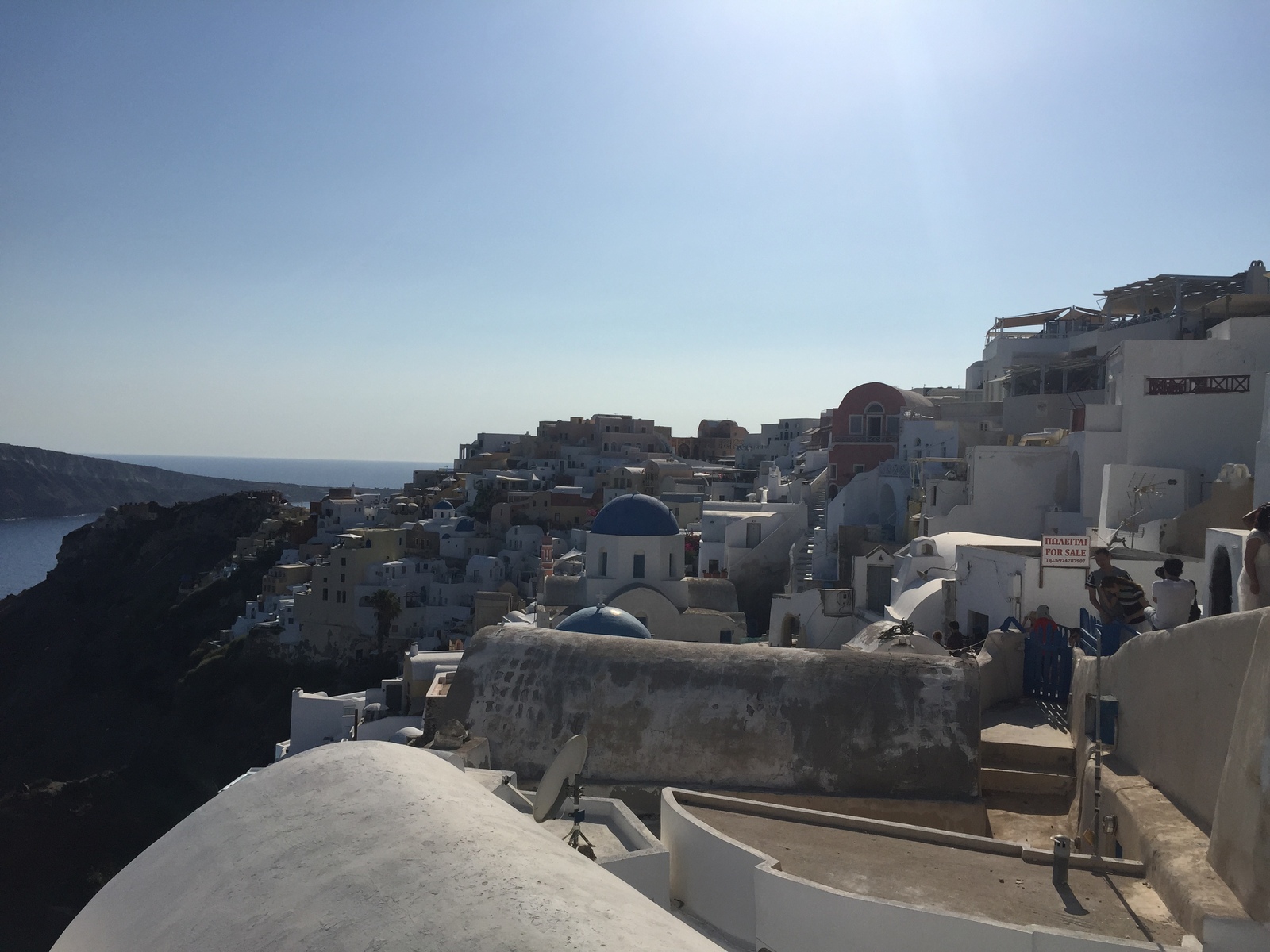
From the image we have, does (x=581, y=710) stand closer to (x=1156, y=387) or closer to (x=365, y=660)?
(x=1156, y=387)

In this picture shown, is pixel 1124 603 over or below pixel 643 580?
over

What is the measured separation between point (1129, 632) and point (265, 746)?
36.2 m

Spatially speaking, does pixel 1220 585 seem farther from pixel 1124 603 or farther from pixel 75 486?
pixel 75 486

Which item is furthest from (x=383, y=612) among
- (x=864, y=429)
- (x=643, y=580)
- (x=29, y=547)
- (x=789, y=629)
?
(x=29, y=547)

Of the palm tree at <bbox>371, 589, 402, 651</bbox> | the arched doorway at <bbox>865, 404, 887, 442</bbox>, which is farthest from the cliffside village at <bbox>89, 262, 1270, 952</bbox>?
the palm tree at <bbox>371, 589, 402, 651</bbox>

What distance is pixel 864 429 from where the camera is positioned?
107 feet

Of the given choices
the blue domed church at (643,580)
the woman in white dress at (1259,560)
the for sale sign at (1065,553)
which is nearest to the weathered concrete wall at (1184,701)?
the woman in white dress at (1259,560)

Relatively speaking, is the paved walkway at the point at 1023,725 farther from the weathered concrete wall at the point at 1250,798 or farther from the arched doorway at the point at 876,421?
the arched doorway at the point at 876,421

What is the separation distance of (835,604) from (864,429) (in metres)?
14.3

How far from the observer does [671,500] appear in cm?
4434

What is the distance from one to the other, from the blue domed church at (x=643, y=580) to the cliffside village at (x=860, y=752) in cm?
8

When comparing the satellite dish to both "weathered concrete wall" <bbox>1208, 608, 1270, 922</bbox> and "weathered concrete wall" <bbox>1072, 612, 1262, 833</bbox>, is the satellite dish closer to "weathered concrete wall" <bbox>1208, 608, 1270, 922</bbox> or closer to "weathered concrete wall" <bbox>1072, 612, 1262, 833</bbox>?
"weathered concrete wall" <bbox>1208, 608, 1270, 922</bbox>

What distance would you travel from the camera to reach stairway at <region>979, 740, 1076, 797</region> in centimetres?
916

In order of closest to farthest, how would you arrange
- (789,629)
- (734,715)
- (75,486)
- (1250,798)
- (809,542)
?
(1250,798), (734,715), (789,629), (809,542), (75,486)
